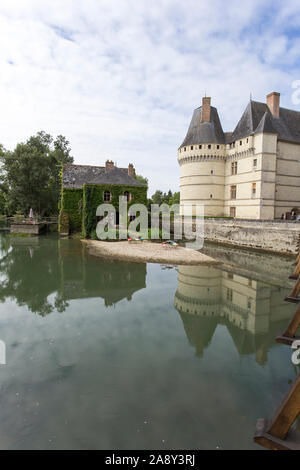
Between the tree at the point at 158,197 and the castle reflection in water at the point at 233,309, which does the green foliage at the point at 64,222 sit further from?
the tree at the point at 158,197

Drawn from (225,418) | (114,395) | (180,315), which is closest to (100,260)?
(180,315)

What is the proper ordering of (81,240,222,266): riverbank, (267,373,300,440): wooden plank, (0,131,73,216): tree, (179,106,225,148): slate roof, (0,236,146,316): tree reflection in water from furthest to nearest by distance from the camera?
(0,131,73,216): tree → (179,106,225,148): slate roof → (81,240,222,266): riverbank → (0,236,146,316): tree reflection in water → (267,373,300,440): wooden plank

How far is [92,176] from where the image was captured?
28422 mm

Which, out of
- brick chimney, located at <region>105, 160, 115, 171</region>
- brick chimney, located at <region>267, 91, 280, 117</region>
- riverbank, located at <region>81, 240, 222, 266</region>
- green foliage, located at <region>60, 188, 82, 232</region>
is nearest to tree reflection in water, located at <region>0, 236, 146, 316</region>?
riverbank, located at <region>81, 240, 222, 266</region>

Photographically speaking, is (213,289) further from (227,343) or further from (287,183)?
(287,183)

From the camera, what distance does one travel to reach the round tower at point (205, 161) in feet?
95.9

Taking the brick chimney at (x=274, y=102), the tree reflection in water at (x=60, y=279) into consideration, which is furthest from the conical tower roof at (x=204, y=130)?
the tree reflection in water at (x=60, y=279)

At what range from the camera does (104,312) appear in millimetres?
8109

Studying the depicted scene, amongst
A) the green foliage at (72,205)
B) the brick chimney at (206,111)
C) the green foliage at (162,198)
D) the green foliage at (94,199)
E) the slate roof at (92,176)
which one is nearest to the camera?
the green foliage at (94,199)

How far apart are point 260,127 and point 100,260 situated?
20.8 metres

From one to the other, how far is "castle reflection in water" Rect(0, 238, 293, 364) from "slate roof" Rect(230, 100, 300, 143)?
60.6 ft

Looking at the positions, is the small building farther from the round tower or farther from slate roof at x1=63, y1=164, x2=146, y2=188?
the round tower

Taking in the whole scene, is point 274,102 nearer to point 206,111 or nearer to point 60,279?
point 206,111

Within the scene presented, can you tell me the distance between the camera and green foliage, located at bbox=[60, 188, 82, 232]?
26.2 metres
